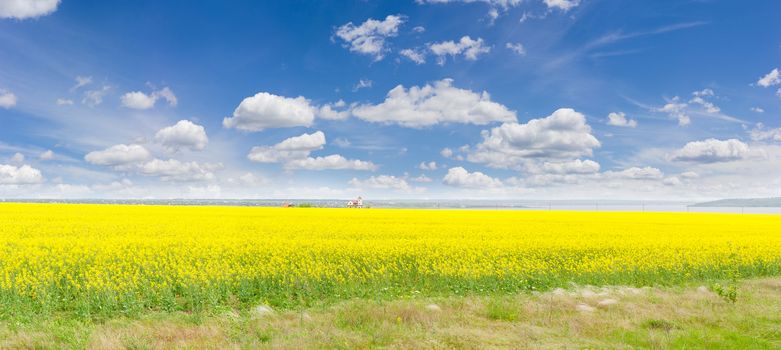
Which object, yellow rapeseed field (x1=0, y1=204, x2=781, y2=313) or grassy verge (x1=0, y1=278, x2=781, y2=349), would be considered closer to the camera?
grassy verge (x1=0, y1=278, x2=781, y2=349)

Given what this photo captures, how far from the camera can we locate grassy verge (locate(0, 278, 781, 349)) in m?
7.42

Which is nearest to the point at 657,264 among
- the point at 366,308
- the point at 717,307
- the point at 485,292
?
the point at 717,307

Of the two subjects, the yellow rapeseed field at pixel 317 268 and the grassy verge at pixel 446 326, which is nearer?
the grassy verge at pixel 446 326

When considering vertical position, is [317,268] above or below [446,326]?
above

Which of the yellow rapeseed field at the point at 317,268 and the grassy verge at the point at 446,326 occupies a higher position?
the yellow rapeseed field at the point at 317,268

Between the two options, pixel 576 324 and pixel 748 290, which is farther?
pixel 748 290

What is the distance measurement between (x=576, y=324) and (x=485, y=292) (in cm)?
361

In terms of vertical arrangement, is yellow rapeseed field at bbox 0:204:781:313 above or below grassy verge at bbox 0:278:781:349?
above

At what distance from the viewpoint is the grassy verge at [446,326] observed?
292 inches

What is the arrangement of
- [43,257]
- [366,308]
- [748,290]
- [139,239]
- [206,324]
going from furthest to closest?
[139,239] < [43,257] < [748,290] < [366,308] < [206,324]

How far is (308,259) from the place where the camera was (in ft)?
46.9

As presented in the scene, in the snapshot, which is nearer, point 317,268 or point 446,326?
point 446,326

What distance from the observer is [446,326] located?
8305mm

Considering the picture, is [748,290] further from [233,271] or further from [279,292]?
[233,271]
